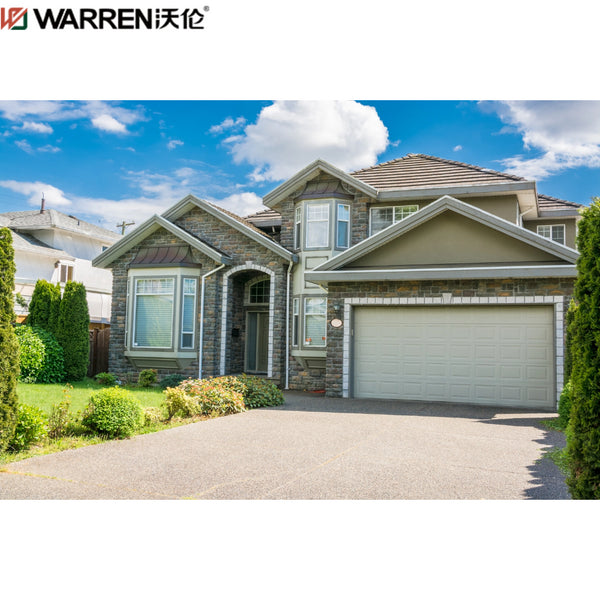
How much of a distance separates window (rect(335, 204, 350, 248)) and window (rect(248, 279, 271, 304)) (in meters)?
2.92

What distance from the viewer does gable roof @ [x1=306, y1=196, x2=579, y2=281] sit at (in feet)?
36.6

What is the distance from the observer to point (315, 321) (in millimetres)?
15156

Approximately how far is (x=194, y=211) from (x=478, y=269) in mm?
9078

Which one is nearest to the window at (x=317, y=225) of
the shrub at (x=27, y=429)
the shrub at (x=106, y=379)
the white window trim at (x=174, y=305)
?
the white window trim at (x=174, y=305)

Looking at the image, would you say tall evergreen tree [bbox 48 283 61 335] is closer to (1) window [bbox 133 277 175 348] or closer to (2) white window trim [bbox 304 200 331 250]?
(1) window [bbox 133 277 175 348]

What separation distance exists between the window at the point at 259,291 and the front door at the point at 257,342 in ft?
1.45

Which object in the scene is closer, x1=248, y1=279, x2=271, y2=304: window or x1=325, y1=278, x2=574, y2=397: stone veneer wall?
x1=325, y1=278, x2=574, y2=397: stone veneer wall

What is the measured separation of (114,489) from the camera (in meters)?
5.14

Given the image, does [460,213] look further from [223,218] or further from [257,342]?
[257,342]

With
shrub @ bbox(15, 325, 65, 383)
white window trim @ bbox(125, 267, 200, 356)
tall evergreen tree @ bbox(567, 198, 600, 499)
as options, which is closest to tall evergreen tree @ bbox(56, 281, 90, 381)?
shrub @ bbox(15, 325, 65, 383)

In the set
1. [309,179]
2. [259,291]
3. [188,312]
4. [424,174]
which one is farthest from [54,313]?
[424,174]

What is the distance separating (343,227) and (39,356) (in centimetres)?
885
